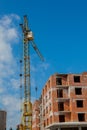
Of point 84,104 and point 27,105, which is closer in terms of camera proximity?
point 84,104

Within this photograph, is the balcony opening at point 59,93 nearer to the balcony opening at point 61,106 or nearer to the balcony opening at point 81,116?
the balcony opening at point 61,106

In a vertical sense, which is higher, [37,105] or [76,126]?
[37,105]

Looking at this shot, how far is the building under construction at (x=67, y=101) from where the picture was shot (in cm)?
7525

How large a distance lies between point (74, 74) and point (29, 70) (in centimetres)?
2347

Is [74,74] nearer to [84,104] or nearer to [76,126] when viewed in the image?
[84,104]

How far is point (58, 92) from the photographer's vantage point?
7844 centimetres

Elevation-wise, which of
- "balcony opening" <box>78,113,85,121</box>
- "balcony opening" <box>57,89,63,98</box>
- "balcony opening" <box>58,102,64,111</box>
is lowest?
"balcony opening" <box>78,113,85,121</box>

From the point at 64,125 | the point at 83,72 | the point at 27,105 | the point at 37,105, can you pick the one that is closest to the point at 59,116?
the point at 64,125

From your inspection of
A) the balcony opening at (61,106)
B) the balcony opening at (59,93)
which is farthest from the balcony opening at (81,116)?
the balcony opening at (59,93)

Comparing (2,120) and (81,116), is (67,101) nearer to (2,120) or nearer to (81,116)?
(81,116)

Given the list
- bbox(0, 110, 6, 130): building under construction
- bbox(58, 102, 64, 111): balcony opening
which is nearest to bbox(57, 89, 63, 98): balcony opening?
bbox(58, 102, 64, 111): balcony opening

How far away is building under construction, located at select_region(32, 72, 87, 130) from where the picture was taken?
247 feet

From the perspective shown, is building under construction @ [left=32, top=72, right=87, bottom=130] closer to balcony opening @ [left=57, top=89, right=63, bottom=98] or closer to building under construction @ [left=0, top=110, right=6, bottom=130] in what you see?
balcony opening @ [left=57, top=89, right=63, bottom=98]

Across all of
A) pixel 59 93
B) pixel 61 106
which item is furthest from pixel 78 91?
pixel 61 106
